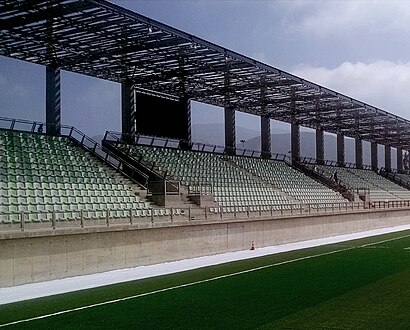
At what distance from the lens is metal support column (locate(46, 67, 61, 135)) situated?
29.1 metres

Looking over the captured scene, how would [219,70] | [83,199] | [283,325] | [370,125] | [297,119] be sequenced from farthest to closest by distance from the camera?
[370,125] < [297,119] < [219,70] < [83,199] < [283,325]

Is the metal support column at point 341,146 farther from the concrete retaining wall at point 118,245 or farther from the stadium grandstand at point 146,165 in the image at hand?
the concrete retaining wall at point 118,245

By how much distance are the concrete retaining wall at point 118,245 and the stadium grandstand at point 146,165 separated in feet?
0.15

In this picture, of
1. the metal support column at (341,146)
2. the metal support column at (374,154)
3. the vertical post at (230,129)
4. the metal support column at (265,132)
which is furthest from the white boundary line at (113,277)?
the metal support column at (374,154)

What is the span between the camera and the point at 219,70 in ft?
109

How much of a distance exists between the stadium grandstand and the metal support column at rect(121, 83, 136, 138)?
70mm

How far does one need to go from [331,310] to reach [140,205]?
1287cm

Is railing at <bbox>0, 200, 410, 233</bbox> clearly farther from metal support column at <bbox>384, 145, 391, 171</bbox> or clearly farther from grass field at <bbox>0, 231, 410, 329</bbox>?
metal support column at <bbox>384, 145, 391, 171</bbox>

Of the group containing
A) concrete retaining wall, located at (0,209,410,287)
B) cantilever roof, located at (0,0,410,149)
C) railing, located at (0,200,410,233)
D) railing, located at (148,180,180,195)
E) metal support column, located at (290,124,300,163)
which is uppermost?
cantilever roof, located at (0,0,410,149)

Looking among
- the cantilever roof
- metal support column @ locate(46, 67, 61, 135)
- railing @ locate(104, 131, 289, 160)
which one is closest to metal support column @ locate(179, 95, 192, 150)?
railing @ locate(104, 131, 289, 160)

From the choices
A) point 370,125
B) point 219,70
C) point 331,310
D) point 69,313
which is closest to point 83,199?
Result: point 69,313

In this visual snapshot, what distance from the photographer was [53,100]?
97.7 feet

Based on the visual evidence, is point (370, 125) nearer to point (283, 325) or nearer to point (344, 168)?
point (344, 168)

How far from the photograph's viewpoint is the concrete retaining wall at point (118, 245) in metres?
16.7
